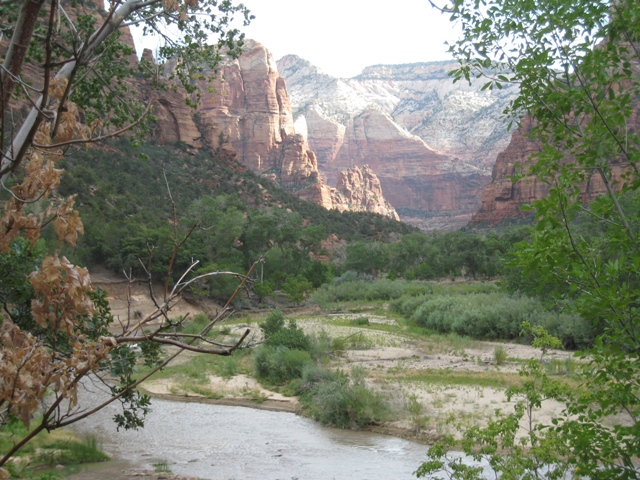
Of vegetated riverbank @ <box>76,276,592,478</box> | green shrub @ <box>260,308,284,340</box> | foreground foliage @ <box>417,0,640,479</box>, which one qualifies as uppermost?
foreground foliage @ <box>417,0,640,479</box>

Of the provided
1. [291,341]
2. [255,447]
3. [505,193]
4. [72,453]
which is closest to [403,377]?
[291,341]

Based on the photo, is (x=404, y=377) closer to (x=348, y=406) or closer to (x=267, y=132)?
(x=348, y=406)

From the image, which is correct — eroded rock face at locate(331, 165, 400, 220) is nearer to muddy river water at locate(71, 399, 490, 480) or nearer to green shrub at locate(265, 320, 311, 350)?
green shrub at locate(265, 320, 311, 350)

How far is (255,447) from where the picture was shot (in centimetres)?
1162

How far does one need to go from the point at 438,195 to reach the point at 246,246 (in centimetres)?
14686

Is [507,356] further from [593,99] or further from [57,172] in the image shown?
[57,172]

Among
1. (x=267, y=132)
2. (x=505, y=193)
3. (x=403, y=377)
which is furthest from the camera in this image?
(x=267, y=132)

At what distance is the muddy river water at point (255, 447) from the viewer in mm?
9945

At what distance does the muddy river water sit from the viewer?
32.6 feet

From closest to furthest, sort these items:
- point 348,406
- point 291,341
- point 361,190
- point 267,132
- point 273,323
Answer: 1. point 348,406
2. point 291,341
3. point 273,323
4. point 267,132
5. point 361,190

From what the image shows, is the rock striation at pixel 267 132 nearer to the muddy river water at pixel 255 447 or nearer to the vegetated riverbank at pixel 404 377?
the vegetated riverbank at pixel 404 377

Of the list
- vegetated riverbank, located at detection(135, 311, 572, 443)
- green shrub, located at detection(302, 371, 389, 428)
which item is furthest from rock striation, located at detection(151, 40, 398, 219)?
green shrub, located at detection(302, 371, 389, 428)

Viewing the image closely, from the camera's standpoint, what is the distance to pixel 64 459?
10.1 meters

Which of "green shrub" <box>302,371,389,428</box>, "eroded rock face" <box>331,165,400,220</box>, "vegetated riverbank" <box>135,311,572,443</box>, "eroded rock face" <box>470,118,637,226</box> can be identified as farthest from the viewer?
"eroded rock face" <box>331,165,400,220</box>
